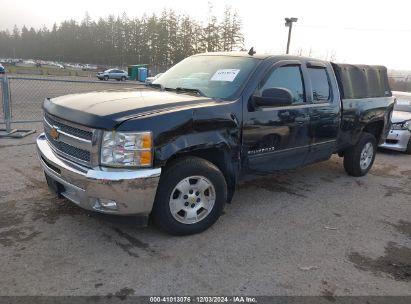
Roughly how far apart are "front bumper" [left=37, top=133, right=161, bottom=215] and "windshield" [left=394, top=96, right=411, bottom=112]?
28.9 feet

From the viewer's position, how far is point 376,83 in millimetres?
6672

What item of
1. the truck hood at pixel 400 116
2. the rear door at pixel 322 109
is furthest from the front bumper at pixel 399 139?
the rear door at pixel 322 109

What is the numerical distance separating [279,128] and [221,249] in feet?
5.50

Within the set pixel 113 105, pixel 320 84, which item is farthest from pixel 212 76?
pixel 320 84

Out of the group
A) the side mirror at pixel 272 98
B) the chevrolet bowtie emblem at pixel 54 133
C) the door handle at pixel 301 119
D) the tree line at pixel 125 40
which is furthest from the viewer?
the tree line at pixel 125 40

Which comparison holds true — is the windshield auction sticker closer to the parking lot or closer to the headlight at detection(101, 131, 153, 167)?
the headlight at detection(101, 131, 153, 167)

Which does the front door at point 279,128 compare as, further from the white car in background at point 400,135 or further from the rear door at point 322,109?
the white car in background at point 400,135

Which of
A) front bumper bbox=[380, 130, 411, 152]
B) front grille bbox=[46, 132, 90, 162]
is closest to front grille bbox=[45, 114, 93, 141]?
front grille bbox=[46, 132, 90, 162]

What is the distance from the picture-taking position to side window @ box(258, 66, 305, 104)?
456 cm

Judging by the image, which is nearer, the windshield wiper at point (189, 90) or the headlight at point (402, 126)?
the windshield wiper at point (189, 90)

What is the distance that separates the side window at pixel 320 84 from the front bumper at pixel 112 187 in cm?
275

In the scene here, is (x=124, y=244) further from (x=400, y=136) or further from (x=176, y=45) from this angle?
(x=176, y=45)


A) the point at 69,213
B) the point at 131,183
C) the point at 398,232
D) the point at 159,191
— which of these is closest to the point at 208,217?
the point at 159,191

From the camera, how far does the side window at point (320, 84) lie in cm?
518
